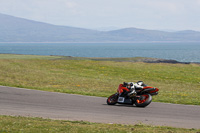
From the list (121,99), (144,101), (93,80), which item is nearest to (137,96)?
(144,101)

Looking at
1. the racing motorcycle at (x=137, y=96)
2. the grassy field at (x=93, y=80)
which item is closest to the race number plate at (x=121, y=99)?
the racing motorcycle at (x=137, y=96)

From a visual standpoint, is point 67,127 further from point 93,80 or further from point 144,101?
point 93,80

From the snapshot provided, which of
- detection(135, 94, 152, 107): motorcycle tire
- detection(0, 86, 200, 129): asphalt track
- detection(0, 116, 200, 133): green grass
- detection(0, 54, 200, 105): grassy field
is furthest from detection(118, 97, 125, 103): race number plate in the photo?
detection(0, 116, 200, 133): green grass

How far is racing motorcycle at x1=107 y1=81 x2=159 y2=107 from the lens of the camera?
15.2 meters

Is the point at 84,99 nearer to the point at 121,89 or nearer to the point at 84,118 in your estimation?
the point at 121,89

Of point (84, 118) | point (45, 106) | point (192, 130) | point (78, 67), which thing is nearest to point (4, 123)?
point (84, 118)

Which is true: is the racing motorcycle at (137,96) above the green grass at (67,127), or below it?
above

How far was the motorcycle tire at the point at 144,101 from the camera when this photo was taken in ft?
49.2

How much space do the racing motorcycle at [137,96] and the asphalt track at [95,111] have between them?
284mm

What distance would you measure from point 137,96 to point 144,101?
0.48 metres

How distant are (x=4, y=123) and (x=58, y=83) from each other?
1526cm

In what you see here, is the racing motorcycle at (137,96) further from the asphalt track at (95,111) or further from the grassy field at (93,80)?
the grassy field at (93,80)

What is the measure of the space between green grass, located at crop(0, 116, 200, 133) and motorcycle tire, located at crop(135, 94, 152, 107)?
11.8 ft

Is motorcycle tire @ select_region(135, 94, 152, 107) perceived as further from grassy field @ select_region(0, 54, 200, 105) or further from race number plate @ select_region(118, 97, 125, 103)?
grassy field @ select_region(0, 54, 200, 105)
